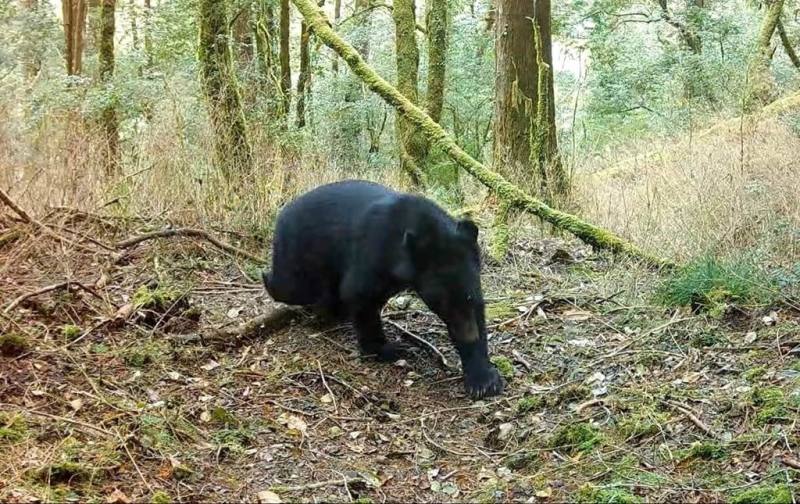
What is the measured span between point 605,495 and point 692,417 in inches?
35.2

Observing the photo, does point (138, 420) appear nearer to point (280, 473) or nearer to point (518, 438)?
point (280, 473)

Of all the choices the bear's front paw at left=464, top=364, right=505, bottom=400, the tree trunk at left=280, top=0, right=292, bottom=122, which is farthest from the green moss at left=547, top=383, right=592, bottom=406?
the tree trunk at left=280, top=0, right=292, bottom=122

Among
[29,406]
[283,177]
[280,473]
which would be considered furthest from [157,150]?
[280,473]

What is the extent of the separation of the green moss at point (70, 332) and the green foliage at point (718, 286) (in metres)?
3.90

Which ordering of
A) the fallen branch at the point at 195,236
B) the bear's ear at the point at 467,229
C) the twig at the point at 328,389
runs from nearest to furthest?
the twig at the point at 328,389 < the bear's ear at the point at 467,229 < the fallen branch at the point at 195,236

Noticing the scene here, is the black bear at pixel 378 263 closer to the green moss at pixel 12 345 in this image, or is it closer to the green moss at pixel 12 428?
the green moss at pixel 12 345

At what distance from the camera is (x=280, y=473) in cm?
358

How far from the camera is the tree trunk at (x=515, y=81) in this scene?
10078 millimetres

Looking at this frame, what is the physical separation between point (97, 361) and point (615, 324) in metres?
3.38

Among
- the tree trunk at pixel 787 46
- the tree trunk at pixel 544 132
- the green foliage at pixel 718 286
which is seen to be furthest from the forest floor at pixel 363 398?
the tree trunk at pixel 787 46

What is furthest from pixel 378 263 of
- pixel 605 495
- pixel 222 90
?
pixel 222 90

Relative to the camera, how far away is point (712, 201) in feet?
25.7

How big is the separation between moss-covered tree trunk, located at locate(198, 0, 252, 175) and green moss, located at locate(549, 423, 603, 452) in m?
5.14

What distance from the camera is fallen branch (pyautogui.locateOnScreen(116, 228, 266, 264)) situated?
6352 mm
